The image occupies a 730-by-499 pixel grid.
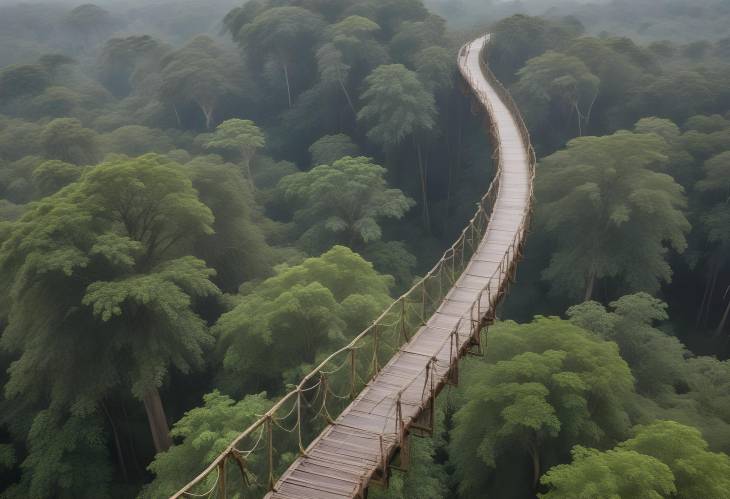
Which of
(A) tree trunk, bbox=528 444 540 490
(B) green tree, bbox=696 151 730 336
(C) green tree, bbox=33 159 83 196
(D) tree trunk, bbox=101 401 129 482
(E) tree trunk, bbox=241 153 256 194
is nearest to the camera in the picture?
(A) tree trunk, bbox=528 444 540 490

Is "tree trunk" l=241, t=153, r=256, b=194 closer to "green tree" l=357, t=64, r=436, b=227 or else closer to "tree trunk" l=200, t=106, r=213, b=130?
"green tree" l=357, t=64, r=436, b=227

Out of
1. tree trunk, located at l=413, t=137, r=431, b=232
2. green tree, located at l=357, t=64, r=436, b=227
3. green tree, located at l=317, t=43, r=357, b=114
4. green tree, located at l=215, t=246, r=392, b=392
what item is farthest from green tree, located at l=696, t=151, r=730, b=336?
green tree, located at l=317, t=43, r=357, b=114

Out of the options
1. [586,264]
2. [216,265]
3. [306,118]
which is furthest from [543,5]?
[216,265]

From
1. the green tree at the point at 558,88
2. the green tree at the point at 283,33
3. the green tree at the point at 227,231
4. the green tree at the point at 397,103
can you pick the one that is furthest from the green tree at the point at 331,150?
the green tree at the point at 558,88

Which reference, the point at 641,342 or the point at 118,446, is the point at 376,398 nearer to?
the point at 641,342

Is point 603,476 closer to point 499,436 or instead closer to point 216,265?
point 499,436
